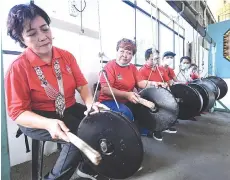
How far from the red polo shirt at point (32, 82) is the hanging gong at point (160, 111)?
2.10ft

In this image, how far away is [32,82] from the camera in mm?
979

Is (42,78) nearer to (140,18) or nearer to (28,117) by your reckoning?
(28,117)

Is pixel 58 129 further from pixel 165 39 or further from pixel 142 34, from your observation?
pixel 165 39

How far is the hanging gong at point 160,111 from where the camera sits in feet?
4.97

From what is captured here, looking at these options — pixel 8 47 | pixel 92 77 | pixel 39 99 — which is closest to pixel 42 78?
pixel 39 99

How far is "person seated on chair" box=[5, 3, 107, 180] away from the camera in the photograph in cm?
91

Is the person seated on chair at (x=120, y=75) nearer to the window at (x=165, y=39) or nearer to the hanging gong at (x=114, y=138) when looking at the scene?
the hanging gong at (x=114, y=138)

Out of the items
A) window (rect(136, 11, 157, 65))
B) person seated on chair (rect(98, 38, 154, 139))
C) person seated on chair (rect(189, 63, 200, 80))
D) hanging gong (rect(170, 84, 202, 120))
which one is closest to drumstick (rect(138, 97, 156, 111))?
person seated on chair (rect(98, 38, 154, 139))

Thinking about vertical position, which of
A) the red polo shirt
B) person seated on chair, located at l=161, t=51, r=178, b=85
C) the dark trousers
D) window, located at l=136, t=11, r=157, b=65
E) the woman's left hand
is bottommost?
the dark trousers

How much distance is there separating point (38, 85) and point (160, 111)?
0.96 m

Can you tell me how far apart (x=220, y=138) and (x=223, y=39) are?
2599mm

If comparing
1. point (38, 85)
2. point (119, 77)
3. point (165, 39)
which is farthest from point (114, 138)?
point (165, 39)

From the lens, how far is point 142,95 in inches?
64.5

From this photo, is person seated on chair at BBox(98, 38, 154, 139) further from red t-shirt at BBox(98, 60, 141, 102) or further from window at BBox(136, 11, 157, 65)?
window at BBox(136, 11, 157, 65)
